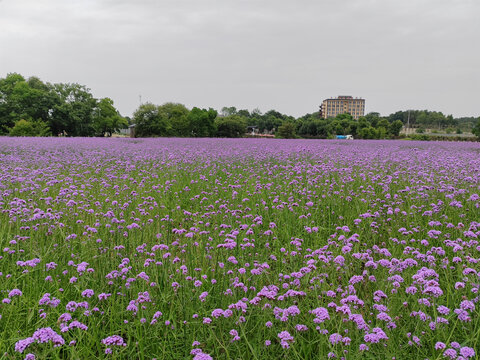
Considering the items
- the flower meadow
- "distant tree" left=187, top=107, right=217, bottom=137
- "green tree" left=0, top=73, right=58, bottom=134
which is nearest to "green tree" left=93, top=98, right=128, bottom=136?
"green tree" left=0, top=73, right=58, bottom=134

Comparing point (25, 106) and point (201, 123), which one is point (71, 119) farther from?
point (201, 123)

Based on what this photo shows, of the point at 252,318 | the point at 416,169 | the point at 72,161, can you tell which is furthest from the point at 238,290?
the point at 72,161

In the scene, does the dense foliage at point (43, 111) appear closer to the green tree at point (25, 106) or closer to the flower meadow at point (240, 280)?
the green tree at point (25, 106)

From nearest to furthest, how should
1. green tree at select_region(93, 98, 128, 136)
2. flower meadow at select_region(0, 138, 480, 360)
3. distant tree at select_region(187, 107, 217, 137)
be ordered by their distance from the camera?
flower meadow at select_region(0, 138, 480, 360) → distant tree at select_region(187, 107, 217, 137) → green tree at select_region(93, 98, 128, 136)

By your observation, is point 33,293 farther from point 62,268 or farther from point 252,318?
point 252,318

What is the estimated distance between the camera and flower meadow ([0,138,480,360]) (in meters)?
2.03

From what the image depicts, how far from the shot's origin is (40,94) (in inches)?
2035

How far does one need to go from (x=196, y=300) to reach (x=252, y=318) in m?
0.48

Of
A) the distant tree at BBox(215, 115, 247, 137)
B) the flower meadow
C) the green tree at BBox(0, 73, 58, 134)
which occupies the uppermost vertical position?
the green tree at BBox(0, 73, 58, 134)

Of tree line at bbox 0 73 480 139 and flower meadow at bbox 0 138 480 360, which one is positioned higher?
tree line at bbox 0 73 480 139

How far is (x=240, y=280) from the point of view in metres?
3.02

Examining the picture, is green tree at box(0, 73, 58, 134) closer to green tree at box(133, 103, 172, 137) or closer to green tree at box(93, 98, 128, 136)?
green tree at box(133, 103, 172, 137)

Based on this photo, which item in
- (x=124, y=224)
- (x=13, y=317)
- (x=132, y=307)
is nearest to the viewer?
(x=132, y=307)

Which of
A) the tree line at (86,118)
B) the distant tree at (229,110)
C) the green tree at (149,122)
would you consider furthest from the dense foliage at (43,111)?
the distant tree at (229,110)
